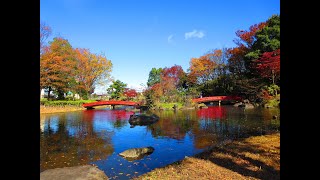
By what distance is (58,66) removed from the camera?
93.9 ft

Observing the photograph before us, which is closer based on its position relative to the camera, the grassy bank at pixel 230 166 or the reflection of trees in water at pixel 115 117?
the grassy bank at pixel 230 166

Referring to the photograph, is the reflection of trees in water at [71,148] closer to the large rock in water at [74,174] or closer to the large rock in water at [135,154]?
the large rock in water at [135,154]

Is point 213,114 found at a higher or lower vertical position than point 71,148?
higher

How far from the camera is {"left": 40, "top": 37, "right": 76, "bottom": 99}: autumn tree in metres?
27.8

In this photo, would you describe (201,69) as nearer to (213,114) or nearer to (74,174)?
(213,114)

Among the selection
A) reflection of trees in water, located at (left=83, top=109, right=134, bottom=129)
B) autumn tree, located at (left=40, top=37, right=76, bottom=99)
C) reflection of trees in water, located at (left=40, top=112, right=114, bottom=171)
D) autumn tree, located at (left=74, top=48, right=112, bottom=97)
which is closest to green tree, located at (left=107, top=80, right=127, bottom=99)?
autumn tree, located at (left=74, top=48, right=112, bottom=97)

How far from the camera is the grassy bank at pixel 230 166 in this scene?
17.1 feet

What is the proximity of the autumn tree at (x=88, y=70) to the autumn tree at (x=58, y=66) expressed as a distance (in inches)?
55.9

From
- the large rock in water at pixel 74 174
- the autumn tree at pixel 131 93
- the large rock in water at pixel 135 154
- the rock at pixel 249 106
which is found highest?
the autumn tree at pixel 131 93

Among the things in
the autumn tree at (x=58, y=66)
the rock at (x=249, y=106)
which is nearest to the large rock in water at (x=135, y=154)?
the rock at (x=249, y=106)

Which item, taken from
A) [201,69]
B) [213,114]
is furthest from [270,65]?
[201,69]

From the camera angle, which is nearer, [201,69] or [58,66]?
[58,66]

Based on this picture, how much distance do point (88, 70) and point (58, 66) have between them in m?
7.60
